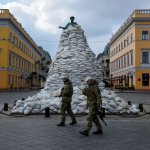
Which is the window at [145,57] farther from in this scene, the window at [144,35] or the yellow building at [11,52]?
the yellow building at [11,52]

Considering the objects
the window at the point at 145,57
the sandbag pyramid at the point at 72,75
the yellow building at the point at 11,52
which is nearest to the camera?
the sandbag pyramid at the point at 72,75

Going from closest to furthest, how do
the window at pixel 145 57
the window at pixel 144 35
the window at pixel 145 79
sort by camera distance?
the window at pixel 145 79 → the window at pixel 145 57 → the window at pixel 144 35

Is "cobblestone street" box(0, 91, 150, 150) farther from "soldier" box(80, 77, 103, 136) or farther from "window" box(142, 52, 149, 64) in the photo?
"window" box(142, 52, 149, 64)

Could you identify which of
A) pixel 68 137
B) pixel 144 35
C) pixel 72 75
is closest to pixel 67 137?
pixel 68 137

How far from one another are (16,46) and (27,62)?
53.3 feet

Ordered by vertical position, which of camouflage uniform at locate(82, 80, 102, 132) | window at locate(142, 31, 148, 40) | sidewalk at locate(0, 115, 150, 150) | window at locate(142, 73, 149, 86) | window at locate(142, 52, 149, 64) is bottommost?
sidewalk at locate(0, 115, 150, 150)

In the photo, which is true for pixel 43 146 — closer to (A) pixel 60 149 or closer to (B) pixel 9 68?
(A) pixel 60 149

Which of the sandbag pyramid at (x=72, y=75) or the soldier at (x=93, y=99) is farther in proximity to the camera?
the sandbag pyramid at (x=72, y=75)

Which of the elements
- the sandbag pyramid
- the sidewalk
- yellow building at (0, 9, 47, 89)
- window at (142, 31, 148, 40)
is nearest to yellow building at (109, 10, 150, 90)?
window at (142, 31, 148, 40)

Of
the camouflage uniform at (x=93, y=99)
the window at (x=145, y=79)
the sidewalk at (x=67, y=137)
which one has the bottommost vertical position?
the sidewalk at (x=67, y=137)

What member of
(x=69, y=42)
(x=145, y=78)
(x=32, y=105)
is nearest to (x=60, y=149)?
(x=32, y=105)

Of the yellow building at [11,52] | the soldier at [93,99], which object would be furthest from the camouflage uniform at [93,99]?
the yellow building at [11,52]

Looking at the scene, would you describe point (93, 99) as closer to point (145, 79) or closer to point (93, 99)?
point (93, 99)

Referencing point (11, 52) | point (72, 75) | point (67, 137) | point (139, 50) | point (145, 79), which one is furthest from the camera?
point (11, 52)
